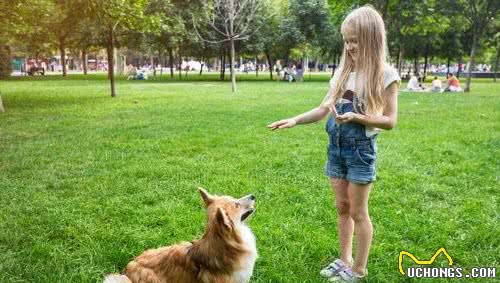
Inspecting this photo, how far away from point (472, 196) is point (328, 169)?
11.1 ft

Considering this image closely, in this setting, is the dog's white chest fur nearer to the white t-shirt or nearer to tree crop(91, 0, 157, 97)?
the white t-shirt

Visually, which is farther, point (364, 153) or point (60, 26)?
point (60, 26)

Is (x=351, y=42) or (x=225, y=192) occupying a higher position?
(x=351, y=42)

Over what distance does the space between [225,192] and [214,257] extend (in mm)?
2968

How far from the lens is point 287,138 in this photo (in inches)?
382

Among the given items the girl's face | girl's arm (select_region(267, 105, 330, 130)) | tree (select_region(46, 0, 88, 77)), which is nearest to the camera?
the girl's face

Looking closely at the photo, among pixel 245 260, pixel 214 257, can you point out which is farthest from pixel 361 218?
pixel 214 257

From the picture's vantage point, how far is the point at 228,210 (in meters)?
3.05

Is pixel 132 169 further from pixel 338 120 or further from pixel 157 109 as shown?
pixel 157 109

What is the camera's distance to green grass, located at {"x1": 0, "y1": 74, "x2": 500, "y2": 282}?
4.21 m

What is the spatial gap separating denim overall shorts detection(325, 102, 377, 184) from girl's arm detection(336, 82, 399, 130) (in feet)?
0.41

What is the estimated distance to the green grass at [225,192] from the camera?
421cm

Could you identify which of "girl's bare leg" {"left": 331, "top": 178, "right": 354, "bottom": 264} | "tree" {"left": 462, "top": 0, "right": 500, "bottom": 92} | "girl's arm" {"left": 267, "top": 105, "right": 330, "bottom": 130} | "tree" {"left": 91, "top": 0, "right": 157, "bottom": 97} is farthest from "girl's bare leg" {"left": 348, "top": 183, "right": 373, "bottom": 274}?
"tree" {"left": 462, "top": 0, "right": 500, "bottom": 92}

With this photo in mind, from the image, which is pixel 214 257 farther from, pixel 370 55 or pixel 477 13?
pixel 477 13
